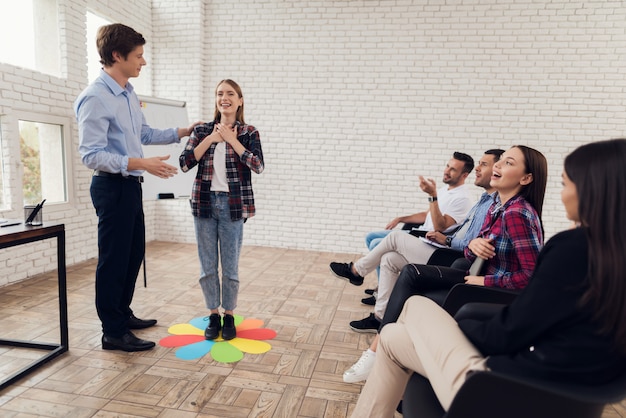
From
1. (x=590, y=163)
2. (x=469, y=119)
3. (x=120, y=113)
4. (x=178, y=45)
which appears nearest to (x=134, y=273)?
(x=120, y=113)

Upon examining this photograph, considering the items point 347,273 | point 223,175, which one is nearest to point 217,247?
point 223,175

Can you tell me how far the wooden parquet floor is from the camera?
2023 millimetres

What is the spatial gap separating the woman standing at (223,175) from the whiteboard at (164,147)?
1848 mm

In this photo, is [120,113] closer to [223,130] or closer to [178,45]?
[223,130]

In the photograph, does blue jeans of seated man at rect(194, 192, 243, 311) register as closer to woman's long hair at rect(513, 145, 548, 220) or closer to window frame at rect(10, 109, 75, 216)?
woman's long hair at rect(513, 145, 548, 220)

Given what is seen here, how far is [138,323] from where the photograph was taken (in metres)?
2.96

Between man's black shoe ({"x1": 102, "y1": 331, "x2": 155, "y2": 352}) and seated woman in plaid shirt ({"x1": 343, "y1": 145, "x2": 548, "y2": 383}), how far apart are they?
129 cm

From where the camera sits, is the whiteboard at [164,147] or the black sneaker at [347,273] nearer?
the black sneaker at [347,273]

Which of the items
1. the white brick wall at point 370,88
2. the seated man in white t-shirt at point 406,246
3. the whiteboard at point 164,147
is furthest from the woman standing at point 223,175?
the white brick wall at point 370,88

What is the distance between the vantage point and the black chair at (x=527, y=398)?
0.98 meters

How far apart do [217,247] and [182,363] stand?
729 mm

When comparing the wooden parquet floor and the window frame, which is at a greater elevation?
the window frame

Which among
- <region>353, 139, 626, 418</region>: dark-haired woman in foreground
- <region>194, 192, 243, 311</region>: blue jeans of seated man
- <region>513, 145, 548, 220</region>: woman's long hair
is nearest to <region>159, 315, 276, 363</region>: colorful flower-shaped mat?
<region>194, 192, 243, 311</region>: blue jeans of seated man

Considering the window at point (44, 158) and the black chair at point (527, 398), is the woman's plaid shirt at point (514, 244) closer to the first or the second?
the black chair at point (527, 398)
